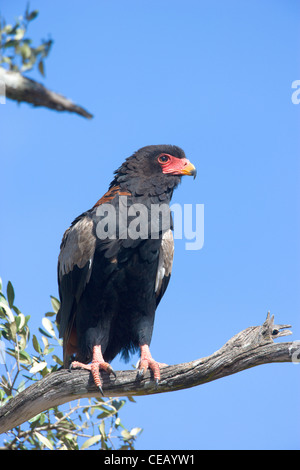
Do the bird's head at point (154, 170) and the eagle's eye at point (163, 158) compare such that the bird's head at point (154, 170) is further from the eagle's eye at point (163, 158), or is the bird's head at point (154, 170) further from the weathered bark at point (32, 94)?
the weathered bark at point (32, 94)

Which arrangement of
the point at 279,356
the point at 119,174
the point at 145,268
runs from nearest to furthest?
the point at 279,356
the point at 145,268
the point at 119,174

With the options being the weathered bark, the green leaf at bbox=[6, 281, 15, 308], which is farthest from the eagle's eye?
the weathered bark

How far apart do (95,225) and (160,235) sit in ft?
2.13

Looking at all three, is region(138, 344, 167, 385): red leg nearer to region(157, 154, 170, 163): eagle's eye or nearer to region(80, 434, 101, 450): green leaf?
region(80, 434, 101, 450): green leaf

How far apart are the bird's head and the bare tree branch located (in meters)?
1.84

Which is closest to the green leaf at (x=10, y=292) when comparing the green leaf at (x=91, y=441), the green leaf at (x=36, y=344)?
the green leaf at (x=36, y=344)

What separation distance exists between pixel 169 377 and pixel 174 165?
91.6 inches

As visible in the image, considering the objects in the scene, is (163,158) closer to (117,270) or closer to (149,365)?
(117,270)

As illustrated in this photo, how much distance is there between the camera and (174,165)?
5.75 meters

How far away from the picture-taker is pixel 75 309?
5355mm

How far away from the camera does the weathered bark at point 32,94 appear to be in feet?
5.17

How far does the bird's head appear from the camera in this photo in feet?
18.0
